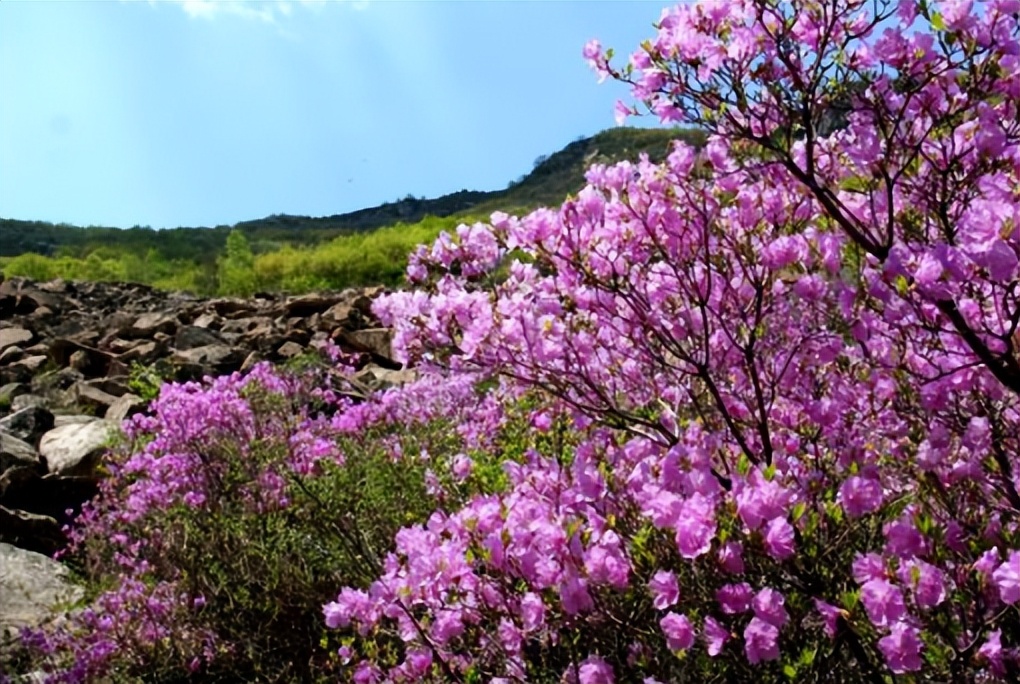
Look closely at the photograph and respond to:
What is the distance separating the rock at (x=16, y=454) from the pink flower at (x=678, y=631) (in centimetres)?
885

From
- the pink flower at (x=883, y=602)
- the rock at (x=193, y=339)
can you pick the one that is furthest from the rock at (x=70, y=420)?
the pink flower at (x=883, y=602)

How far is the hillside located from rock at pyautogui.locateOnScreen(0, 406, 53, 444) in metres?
75.1

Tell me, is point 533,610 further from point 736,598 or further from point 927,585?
point 927,585

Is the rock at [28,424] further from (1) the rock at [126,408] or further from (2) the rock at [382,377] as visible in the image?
(2) the rock at [382,377]

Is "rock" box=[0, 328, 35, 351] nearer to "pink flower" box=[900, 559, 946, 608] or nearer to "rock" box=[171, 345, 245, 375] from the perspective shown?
"rock" box=[171, 345, 245, 375]

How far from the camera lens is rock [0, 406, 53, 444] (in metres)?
11.1

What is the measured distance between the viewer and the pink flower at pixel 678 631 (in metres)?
2.59

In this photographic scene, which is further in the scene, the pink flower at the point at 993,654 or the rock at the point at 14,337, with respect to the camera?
the rock at the point at 14,337

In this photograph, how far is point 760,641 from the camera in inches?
100.0

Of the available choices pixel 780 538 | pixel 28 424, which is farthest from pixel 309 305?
pixel 780 538

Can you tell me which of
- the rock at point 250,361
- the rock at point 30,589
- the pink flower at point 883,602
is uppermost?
the pink flower at point 883,602

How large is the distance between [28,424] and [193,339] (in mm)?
4618

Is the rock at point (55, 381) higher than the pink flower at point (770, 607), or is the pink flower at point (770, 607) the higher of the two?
the pink flower at point (770, 607)

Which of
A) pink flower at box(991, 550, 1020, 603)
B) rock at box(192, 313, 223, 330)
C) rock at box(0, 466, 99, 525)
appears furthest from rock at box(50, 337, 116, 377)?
pink flower at box(991, 550, 1020, 603)
